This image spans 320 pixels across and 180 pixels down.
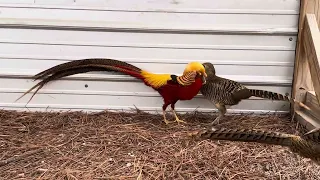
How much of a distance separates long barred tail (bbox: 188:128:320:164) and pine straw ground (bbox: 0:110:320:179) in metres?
0.48

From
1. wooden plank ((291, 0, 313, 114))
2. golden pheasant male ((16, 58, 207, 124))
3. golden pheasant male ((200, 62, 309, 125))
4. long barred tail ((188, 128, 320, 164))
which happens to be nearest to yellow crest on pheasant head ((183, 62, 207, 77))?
golden pheasant male ((16, 58, 207, 124))

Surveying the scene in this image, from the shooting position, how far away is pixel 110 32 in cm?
371

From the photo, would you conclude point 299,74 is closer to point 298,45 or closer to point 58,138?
point 298,45

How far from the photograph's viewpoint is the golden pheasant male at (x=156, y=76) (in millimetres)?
3486

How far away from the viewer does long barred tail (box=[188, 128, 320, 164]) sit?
2348 mm

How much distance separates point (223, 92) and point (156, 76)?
0.57 meters

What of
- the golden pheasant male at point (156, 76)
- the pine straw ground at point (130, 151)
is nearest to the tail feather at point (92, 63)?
the golden pheasant male at point (156, 76)

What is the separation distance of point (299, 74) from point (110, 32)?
1.65 m

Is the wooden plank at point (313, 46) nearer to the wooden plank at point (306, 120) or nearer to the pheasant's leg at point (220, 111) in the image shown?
the wooden plank at point (306, 120)

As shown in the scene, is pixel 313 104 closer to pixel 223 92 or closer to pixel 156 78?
pixel 223 92

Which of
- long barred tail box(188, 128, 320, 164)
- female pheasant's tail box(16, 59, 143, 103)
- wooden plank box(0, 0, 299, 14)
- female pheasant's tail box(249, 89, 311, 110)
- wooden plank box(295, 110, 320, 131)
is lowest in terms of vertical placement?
wooden plank box(295, 110, 320, 131)

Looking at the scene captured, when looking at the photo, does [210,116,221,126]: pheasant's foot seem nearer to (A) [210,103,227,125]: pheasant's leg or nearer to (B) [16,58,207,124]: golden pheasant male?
(A) [210,103,227,125]: pheasant's leg

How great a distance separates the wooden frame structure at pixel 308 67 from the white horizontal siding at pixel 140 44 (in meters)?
0.09

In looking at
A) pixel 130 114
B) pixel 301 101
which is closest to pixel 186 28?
pixel 130 114
